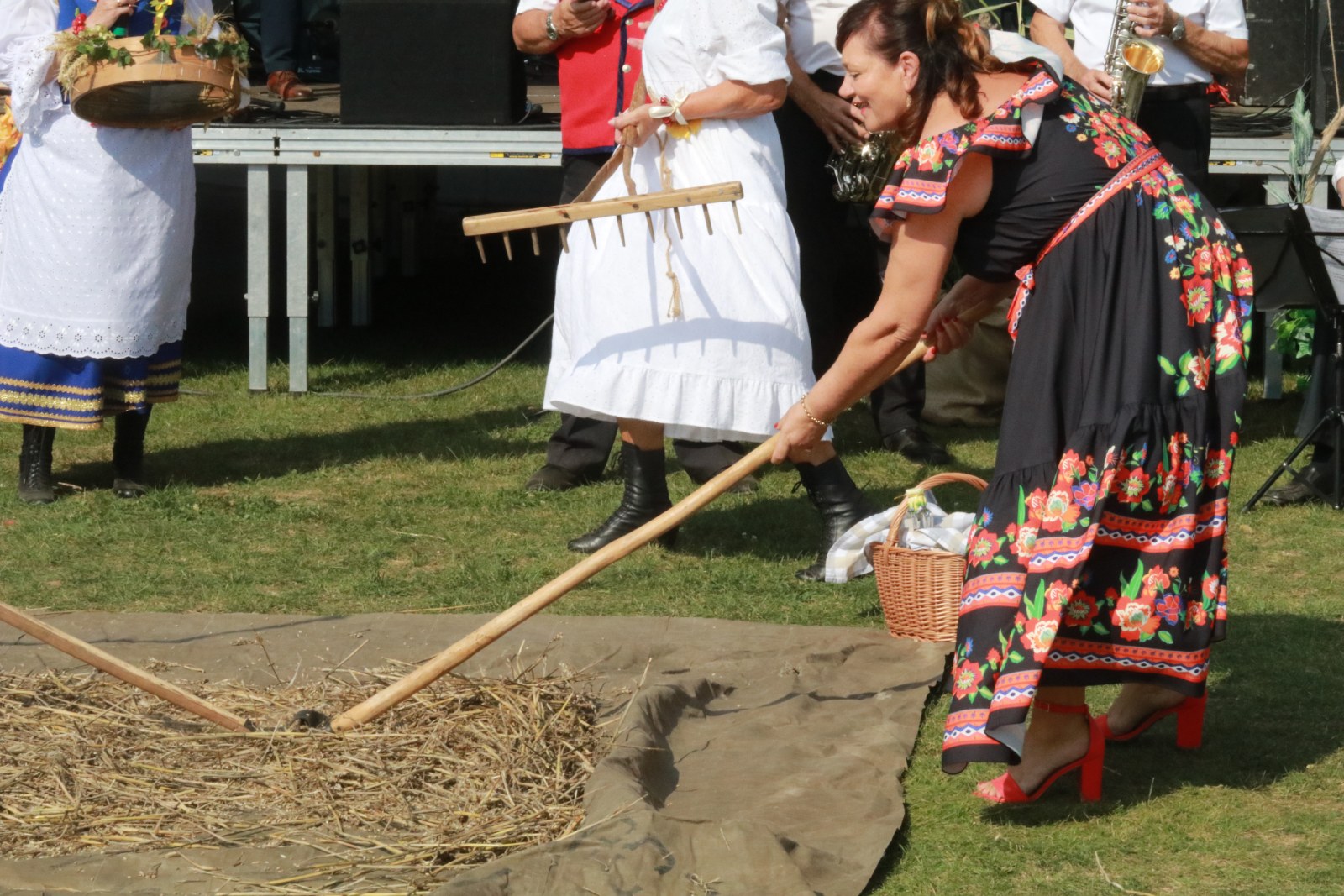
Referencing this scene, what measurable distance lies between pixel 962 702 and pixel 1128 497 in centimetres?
48

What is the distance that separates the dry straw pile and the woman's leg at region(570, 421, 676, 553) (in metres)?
1.30

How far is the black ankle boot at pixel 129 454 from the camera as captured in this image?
5.96 metres

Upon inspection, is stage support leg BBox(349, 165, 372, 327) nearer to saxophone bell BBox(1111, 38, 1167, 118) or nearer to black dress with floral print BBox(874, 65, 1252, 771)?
saxophone bell BBox(1111, 38, 1167, 118)

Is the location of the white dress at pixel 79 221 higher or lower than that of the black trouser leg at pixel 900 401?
higher

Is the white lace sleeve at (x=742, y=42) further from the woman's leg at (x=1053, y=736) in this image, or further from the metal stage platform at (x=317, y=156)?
the metal stage platform at (x=317, y=156)

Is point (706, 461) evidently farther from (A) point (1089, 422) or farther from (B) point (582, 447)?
(A) point (1089, 422)

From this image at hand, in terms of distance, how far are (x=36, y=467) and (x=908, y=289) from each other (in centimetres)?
373

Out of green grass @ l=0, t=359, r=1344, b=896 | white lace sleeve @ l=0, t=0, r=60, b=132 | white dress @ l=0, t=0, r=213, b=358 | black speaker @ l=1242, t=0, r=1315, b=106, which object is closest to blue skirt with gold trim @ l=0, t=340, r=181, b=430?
white dress @ l=0, t=0, r=213, b=358

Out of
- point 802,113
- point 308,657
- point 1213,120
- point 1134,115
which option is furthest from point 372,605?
point 1213,120

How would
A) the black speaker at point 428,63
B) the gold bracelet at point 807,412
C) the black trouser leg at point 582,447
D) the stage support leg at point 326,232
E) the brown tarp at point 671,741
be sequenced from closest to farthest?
1. the brown tarp at point 671,741
2. the gold bracelet at point 807,412
3. the black trouser leg at point 582,447
4. the black speaker at point 428,63
5. the stage support leg at point 326,232

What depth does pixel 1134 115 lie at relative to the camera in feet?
19.1

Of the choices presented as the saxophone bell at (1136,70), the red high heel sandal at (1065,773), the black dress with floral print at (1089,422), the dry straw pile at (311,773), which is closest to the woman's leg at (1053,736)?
the red high heel sandal at (1065,773)

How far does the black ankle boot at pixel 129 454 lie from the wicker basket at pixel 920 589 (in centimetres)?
292

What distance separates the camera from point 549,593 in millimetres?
3445
